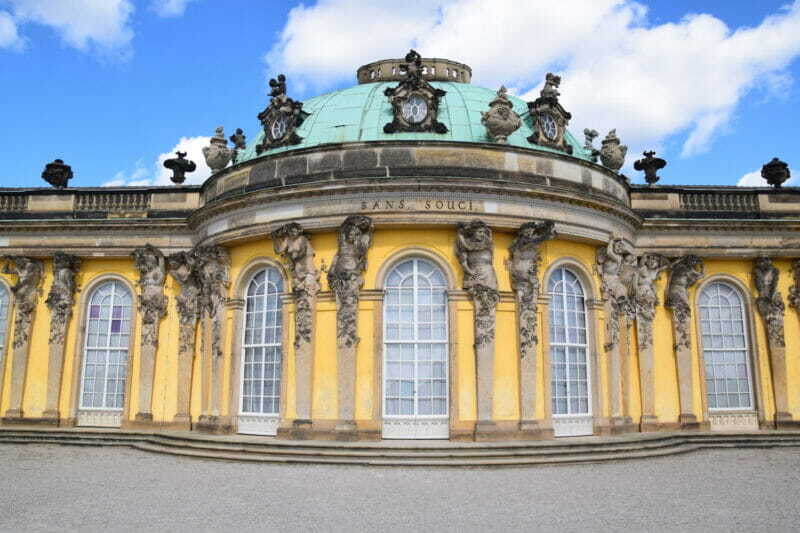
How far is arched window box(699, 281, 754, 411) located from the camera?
19594mm

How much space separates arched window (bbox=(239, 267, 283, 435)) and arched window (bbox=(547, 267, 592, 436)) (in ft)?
22.1

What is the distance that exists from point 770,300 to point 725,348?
→ 6.05ft

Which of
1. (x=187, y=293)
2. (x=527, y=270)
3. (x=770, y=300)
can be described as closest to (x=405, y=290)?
(x=527, y=270)

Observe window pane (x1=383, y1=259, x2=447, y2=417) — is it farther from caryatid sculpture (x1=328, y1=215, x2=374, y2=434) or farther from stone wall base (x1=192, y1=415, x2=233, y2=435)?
stone wall base (x1=192, y1=415, x2=233, y2=435)

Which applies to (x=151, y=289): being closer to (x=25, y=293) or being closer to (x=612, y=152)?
(x=25, y=293)

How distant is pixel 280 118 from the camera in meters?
18.9

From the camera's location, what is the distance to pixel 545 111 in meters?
18.6

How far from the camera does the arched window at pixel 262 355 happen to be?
55.6 ft

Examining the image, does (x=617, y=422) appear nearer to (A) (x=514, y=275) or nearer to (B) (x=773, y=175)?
(A) (x=514, y=275)

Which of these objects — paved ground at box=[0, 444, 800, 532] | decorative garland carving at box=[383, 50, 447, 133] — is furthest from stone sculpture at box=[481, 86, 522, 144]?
paved ground at box=[0, 444, 800, 532]

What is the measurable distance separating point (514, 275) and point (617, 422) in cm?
473

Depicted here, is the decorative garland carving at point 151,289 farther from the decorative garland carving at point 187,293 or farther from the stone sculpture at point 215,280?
the stone sculpture at point 215,280

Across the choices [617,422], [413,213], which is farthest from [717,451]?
[413,213]

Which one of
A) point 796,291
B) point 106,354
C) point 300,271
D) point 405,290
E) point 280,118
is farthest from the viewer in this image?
point 106,354
